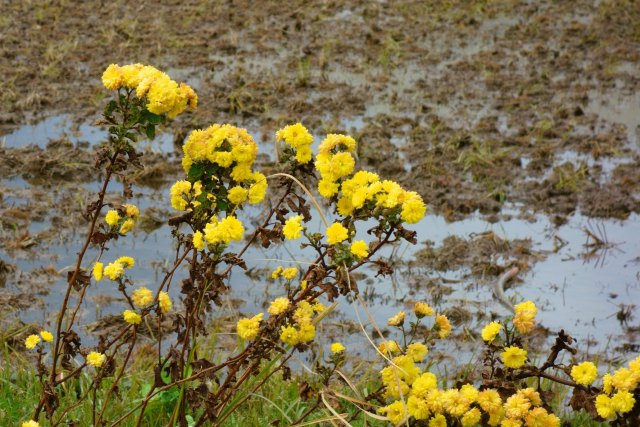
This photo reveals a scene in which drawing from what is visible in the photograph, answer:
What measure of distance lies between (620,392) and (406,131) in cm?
481

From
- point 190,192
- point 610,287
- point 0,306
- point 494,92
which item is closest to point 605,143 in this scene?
point 494,92

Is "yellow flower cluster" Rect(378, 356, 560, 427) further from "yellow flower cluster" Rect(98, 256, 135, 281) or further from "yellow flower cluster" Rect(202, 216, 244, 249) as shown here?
"yellow flower cluster" Rect(98, 256, 135, 281)

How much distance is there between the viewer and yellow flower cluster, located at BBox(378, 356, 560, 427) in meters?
2.58

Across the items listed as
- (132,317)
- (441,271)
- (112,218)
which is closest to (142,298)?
(132,317)

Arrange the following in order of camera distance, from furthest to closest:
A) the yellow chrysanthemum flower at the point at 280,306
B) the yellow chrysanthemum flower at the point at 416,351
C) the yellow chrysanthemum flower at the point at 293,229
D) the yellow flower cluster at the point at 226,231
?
the yellow chrysanthemum flower at the point at 416,351, the yellow chrysanthemum flower at the point at 280,306, the yellow chrysanthemum flower at the point at 293,229, the yellow flower cluster at the point at 226,231

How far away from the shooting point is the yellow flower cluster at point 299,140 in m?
2.58

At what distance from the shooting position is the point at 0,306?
14.9 ft

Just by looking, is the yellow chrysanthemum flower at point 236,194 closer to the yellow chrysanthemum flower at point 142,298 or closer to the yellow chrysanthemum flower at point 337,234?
the yellow chrysanthemum flower at point 337,234

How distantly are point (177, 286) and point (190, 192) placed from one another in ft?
7.15

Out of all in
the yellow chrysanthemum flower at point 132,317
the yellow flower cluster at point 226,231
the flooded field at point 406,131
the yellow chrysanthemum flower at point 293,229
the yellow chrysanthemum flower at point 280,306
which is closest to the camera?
the yellow flower cluster at point 226,231

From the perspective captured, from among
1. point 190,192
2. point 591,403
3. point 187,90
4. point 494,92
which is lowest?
point 494,92

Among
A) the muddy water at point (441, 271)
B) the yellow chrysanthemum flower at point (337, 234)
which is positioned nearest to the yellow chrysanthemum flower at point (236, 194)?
the yellow chrysanthemum flower at point (337, 234)

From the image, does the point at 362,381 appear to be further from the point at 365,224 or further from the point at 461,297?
the point at 365,224

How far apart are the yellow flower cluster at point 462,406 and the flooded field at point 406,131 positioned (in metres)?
1.22
